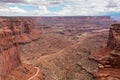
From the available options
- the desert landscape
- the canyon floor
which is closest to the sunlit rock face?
the desert landscape

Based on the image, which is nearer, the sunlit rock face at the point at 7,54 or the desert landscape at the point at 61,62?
the desert landscape at the point at 61,62

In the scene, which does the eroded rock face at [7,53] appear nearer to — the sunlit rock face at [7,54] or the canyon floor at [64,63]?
the sunlit rock face at [7,54]

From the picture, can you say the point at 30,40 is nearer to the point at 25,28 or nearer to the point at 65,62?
the point at 25,28

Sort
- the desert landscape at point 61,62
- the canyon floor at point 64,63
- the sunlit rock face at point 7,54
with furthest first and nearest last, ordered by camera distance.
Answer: the canyon floor at point 64,63 < the sunlit rock face at point 7,54 < the desert landscape at point 61,62

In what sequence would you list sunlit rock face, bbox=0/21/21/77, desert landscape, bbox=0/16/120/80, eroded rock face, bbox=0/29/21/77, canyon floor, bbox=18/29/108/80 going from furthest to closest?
canyon floor, bbox=18/29/108/80
eroded rock face, bbox=0/29/21/77
sunlit rock face, bbox=0/21/21/77
desert landscape, bbox=0/16/120/80

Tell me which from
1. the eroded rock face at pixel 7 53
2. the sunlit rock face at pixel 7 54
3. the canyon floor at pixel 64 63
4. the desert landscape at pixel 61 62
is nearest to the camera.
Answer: the desert landscape at pixel 61 62

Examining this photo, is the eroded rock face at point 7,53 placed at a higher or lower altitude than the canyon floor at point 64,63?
higher

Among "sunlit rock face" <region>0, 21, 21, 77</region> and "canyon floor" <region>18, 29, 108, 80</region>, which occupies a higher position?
"sunlit rock face" <region>0, 21, 21, 77</region>

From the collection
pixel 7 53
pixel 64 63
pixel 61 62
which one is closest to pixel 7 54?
pixel 7 53

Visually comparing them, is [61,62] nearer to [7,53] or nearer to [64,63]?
[64,63]

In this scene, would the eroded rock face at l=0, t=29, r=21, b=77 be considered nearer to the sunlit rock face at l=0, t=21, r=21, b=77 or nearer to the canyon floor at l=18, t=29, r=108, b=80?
the sunlit rock face at l=0, t=21, r=21, b=77

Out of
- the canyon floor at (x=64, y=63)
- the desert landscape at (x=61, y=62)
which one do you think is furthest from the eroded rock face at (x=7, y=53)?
the canyon floor at (x=64, y=63)
